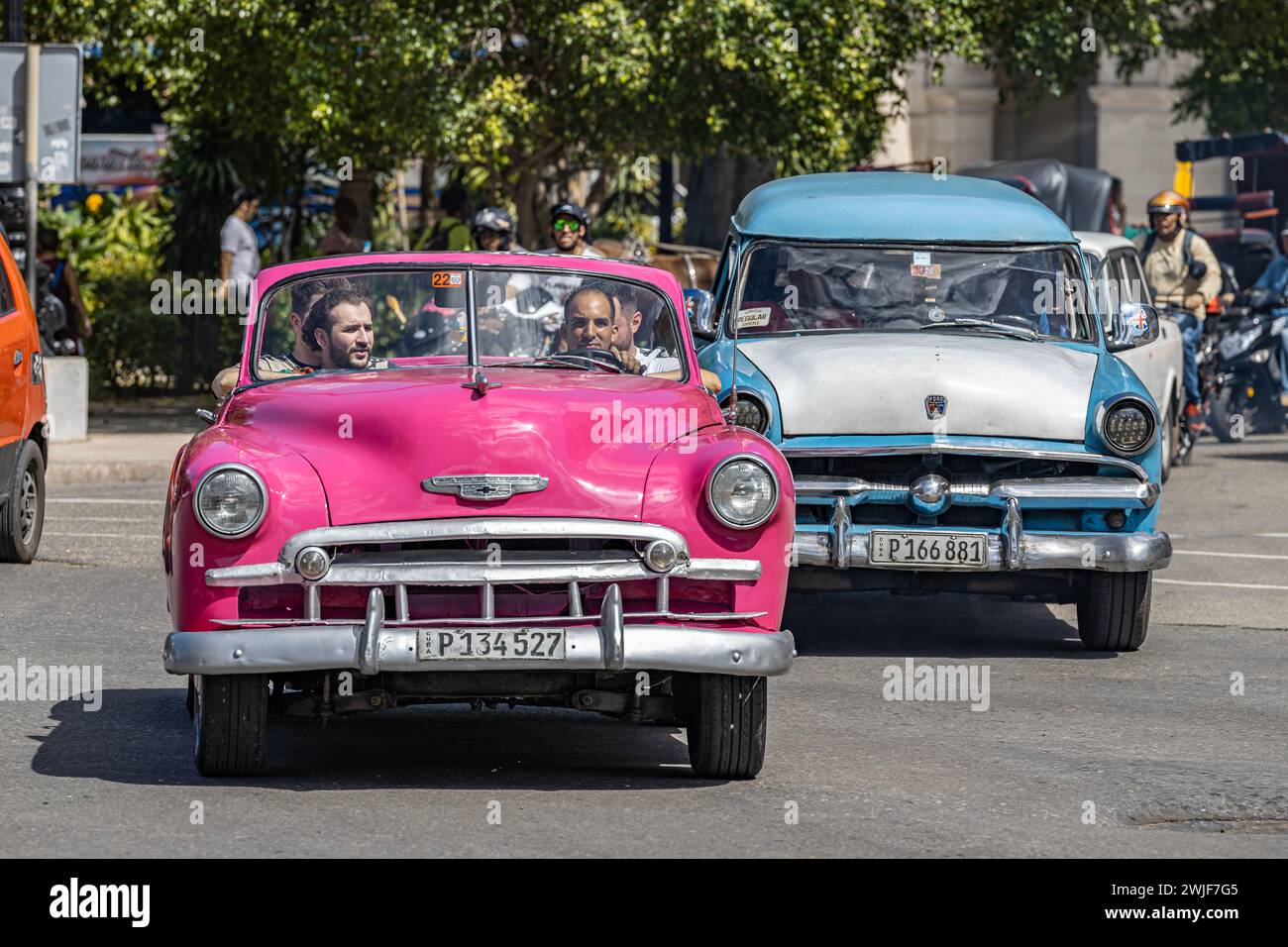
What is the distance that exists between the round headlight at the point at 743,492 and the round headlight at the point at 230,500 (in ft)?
4.27

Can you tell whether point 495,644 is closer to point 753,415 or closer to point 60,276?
point 753,415

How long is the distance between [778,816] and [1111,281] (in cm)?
892

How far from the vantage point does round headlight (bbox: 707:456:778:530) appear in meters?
6.86

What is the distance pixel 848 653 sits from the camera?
33.0 feet

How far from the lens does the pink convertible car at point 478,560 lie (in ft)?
21.6

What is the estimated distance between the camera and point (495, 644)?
6566 mm

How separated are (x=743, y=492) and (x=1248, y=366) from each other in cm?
1523

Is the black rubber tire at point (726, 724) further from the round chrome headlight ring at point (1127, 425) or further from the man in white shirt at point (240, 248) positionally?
the man in white shirt at point (240, 248)

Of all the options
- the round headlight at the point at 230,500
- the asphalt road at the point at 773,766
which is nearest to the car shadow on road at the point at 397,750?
the asphalt road at the point at 773,766

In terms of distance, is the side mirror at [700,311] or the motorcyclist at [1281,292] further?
the motorcyclist at [1281,292]

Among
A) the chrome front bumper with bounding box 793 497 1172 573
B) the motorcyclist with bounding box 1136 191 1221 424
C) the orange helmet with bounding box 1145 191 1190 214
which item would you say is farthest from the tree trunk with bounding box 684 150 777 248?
the chrome front bumper with bounding box 793 497 1172 573

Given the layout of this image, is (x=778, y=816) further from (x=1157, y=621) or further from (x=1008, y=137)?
(x=1008, y=137)

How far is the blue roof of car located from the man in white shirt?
29.7 ft

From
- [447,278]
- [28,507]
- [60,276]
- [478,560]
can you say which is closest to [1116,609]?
[447,278]
